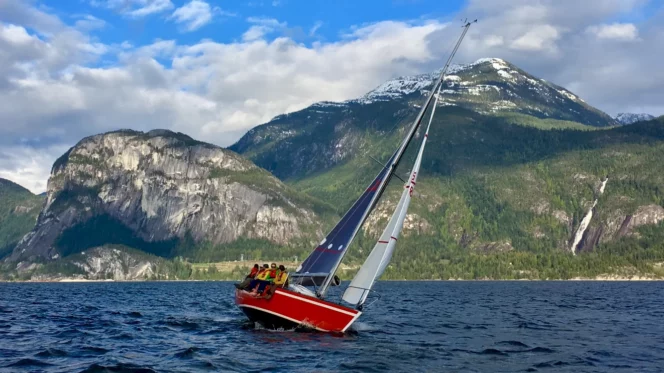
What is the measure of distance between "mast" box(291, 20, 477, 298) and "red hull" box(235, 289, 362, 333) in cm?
185

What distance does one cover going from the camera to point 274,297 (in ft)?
162

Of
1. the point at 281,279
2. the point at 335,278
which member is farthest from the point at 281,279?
the point at 335,278

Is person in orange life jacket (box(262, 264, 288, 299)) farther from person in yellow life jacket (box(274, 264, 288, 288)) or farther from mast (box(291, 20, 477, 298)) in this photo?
mast (box(291, 20, 477, 298))

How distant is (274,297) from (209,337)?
553cm

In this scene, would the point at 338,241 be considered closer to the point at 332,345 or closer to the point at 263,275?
the point at 263,275

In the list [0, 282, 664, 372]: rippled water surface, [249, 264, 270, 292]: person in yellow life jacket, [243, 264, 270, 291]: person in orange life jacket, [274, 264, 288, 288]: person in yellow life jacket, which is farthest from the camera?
[243, 264, 270, 291]: person in orange life jacket

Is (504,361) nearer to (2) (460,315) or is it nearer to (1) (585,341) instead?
(1) (585,341)

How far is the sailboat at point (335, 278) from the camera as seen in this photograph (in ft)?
160

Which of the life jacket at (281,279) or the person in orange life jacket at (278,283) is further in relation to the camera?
the life jacket at (281,279)

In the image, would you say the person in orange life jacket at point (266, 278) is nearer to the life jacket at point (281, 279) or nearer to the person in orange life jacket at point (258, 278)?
the person in orange life jacket at point (258, 278)

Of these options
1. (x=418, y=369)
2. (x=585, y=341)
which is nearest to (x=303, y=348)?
(x=418, y=369)

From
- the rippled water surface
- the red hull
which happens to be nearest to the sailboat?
the red hull

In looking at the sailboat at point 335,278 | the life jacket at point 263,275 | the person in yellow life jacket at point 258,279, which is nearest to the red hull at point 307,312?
the sailboat at point 335,278

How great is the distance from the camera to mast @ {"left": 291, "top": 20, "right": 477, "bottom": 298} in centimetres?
5069
